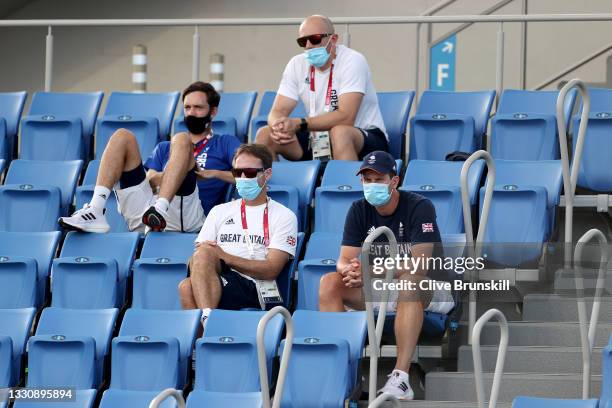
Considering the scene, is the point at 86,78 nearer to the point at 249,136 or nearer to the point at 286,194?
the point at 249,136

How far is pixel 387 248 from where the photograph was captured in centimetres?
704

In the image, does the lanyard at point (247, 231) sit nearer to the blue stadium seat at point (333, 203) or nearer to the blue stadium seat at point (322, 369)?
the blue stadium seat at point (333, 203)

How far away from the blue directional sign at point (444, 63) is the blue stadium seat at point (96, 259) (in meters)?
3.73

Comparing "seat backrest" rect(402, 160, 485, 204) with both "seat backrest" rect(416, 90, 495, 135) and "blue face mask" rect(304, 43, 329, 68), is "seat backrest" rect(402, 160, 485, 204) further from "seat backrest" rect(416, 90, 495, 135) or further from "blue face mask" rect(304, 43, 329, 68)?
"blue face mask" rect(304, 43, 329, 68)

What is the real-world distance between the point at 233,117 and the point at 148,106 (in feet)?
2.05

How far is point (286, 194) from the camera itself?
323 inches

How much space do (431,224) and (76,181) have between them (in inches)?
94.9

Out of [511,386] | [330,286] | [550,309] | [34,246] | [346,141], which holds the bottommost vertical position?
[511,386]

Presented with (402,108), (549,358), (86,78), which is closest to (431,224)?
(549,358)

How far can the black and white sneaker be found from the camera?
26.3 ft

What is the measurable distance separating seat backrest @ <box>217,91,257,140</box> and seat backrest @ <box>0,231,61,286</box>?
1.59 metres

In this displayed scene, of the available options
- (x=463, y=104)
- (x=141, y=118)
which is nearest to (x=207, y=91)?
(x=141, y=118)

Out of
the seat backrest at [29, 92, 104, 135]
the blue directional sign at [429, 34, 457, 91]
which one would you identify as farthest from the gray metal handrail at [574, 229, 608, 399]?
the blue directional sign at [429, 34, 457, 91]

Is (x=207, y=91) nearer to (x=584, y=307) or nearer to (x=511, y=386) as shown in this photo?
(x=511, y=386)
